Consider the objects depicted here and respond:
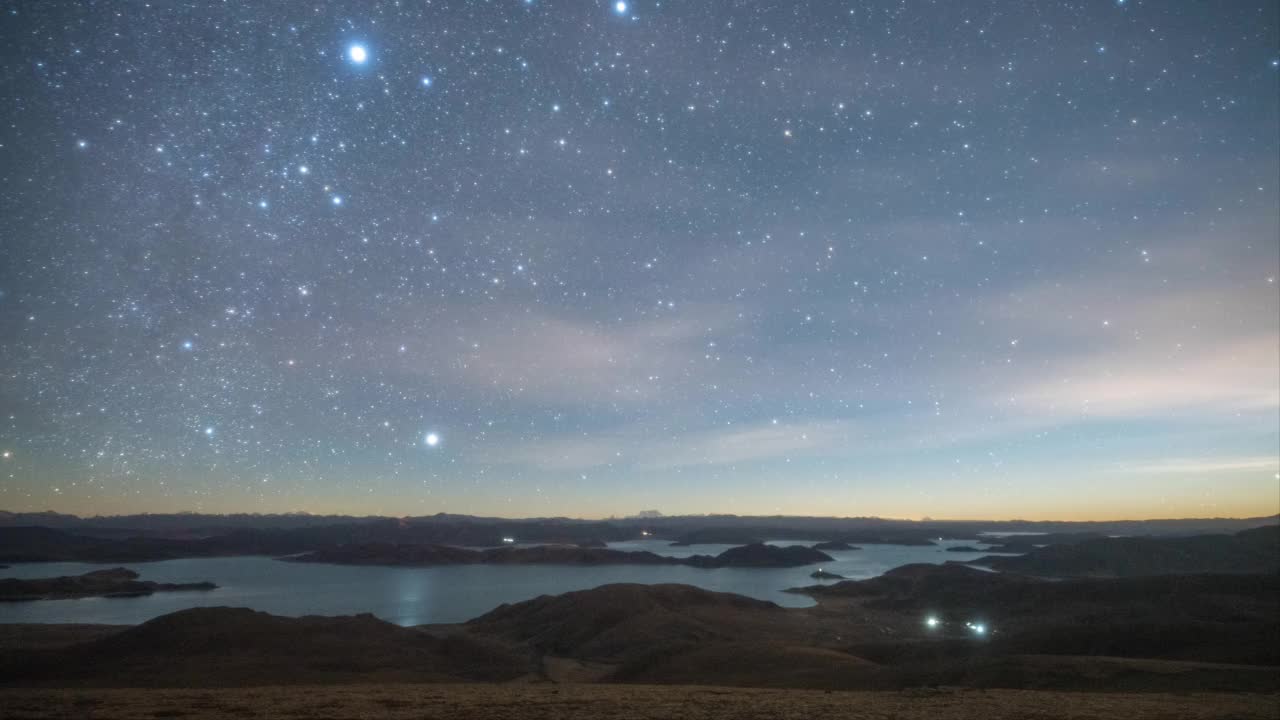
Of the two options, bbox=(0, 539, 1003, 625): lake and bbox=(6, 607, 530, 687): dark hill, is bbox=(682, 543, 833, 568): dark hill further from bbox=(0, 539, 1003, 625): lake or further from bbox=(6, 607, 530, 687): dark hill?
bbox=(6, 607, 530, 687): dark hill

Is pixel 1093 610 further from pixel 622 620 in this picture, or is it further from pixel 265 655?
pixel 265 655

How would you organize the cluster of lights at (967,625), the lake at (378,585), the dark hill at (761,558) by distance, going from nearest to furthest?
1. the cluster of lights at (967,625)
2. the lake at (378,585)
3. the dark hill at (761,558)

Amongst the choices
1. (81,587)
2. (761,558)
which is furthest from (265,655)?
(761,558)

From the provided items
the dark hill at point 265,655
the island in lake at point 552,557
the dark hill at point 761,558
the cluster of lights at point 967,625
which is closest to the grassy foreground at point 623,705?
the dark hill at point 265,655

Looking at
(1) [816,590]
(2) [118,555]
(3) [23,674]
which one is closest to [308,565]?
(2) [118,555]

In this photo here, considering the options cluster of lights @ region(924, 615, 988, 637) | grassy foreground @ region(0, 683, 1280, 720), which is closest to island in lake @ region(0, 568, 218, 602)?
grassy foreground @ region(0, 683, 1280, 720)

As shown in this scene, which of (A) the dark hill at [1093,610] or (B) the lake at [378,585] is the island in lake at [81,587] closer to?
(B) the lake at [378,585]

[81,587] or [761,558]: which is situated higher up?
[81,587]
